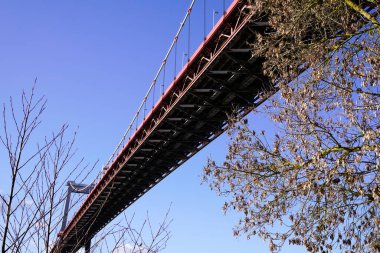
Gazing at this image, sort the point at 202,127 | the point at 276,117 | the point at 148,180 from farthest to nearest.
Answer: the point at 148,180 < the point at 202,127 < the point at 276,117

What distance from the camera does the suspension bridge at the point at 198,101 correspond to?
1583cm

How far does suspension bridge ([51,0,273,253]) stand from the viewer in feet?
51.9

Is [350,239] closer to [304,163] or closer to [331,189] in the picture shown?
[331,189]

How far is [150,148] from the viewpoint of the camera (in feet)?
95.8

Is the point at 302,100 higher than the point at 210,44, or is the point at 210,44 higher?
the point at 210,44

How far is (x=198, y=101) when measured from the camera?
22.5m

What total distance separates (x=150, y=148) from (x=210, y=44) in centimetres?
1334

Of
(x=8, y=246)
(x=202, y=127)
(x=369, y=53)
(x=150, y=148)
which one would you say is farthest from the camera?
(x=150, y=148)

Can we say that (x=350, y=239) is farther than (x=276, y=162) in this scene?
No

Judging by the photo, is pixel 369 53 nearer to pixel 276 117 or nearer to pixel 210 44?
pixel 276 117

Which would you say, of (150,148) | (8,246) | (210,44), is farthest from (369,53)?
(150,148)

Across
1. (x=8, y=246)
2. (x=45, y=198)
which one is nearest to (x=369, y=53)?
(x=45, y=198)

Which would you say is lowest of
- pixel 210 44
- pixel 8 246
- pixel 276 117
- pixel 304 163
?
pixel 8 246

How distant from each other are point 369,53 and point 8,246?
23.7 feet
